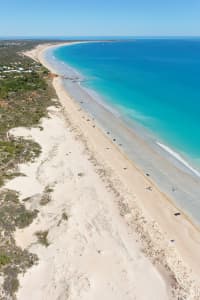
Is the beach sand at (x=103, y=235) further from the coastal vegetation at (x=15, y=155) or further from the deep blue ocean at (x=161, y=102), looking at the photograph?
the deep blue ocean at (x=161, y=102)

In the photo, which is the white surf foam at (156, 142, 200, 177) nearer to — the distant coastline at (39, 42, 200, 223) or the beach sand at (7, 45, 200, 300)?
the distant coastline at (39, 42, 200, 223)

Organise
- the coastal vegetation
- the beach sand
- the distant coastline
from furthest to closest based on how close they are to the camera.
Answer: the distant coastline, the coastal vegetation, the beach sand

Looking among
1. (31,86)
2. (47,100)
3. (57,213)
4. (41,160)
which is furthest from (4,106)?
(57,213)

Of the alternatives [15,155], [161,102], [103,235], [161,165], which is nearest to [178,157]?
[161,165]

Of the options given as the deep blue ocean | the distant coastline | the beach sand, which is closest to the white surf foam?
the distant coastline

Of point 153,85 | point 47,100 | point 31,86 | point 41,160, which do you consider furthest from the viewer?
point 153,85

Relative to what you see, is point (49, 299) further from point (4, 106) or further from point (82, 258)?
point (4, 106)
